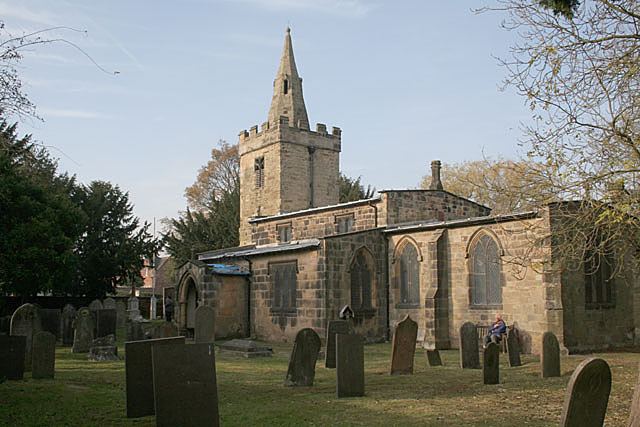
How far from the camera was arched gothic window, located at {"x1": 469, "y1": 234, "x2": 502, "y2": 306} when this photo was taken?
21.6 m

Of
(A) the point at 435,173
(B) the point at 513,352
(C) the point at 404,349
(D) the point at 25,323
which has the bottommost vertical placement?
(B) the point at 513,352

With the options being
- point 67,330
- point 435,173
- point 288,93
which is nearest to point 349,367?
point 67,330

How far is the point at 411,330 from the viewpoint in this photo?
48.6 ft

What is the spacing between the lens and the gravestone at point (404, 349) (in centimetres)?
1465

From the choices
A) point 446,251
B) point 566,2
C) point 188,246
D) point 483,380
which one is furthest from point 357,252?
point 188,246

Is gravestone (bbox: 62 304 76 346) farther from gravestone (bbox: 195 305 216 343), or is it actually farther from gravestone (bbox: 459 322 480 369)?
gravestone (bbox: 459 322 480 369)

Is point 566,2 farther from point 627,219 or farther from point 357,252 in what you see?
point 357,252

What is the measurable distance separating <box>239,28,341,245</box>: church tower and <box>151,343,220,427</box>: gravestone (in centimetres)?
3141

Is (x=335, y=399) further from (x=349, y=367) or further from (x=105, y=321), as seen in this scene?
(x=105, y=321)

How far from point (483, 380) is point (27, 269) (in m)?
19.9

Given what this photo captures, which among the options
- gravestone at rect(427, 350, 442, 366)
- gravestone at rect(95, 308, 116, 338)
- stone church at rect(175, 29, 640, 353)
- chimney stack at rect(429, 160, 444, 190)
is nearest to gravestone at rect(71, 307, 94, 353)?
gravestone at rect(95, 308, 116, 338)

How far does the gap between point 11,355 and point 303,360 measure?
6012 mm

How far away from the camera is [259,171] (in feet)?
139

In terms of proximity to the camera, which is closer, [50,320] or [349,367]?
[349,367]
